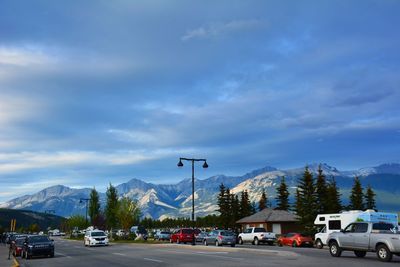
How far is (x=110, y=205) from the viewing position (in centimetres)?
9050

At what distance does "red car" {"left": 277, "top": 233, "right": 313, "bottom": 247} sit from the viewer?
152ft

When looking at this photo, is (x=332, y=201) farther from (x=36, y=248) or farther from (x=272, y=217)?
(x=36, y=248)

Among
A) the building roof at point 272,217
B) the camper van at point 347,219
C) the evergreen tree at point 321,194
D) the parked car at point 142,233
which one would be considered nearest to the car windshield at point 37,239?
the camper van at point 347,219

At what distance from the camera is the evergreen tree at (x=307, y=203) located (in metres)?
65.8

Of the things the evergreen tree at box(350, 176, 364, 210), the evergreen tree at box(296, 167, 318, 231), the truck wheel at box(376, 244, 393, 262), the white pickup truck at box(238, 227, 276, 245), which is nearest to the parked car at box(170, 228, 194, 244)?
the white pickup truck at box(238, 227, 276, 245)

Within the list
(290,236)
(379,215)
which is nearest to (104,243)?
(290,236)

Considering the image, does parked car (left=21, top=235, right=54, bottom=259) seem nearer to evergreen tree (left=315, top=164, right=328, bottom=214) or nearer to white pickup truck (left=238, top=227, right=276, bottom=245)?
white pickup truck (left=238, top=227, right=276, bottom=245)

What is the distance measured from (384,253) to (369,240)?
1.23m

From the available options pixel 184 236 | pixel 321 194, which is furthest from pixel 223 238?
pixel 321 194

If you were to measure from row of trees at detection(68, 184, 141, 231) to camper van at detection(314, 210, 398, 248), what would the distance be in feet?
117

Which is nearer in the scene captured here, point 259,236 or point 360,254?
point 360,254

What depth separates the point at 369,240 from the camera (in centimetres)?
A: 2412

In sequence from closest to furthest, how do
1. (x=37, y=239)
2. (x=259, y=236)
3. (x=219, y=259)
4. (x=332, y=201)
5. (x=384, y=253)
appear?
(x=384, y=253)
(x=219, y=259)
(x=37, y=239)
(x=259, y=236)
(x=332, y=201)

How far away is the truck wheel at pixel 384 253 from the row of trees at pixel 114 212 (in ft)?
173
